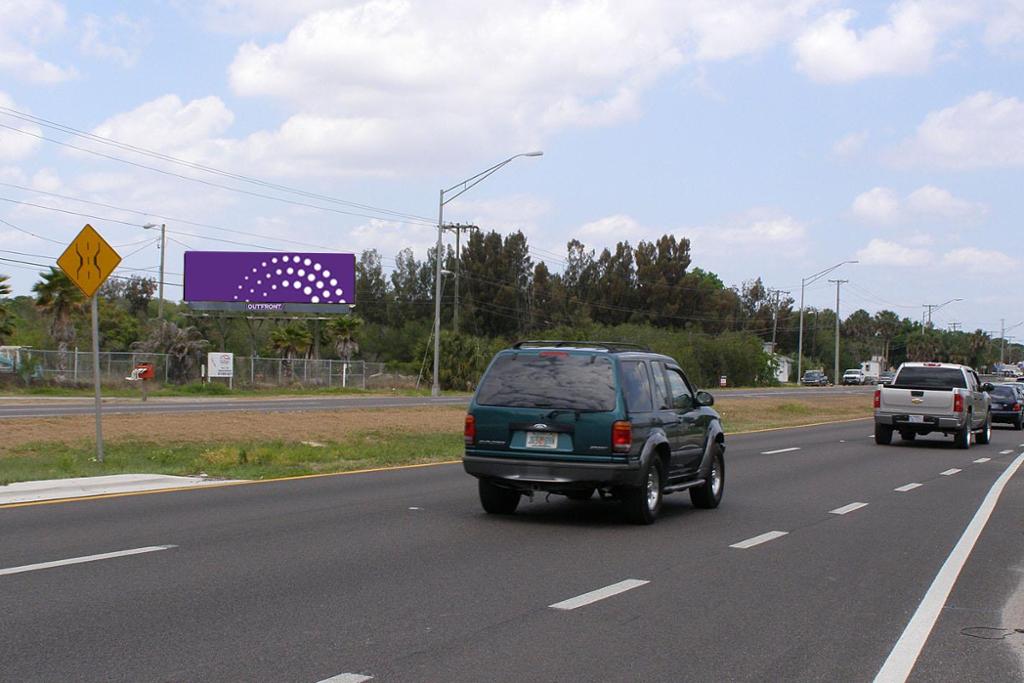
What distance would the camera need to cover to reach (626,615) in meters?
8.00

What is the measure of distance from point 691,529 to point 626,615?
190 inches

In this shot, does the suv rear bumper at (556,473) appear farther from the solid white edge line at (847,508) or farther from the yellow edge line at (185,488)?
the yellow edge line at (185,488)

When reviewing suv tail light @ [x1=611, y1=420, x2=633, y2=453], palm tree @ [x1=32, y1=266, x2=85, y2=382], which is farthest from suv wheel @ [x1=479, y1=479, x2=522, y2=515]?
palm tree @ [x1=32, y1=266, x2=85, y2=382]

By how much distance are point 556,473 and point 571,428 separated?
19.5 inches

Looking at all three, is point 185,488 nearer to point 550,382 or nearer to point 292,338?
point 550,382

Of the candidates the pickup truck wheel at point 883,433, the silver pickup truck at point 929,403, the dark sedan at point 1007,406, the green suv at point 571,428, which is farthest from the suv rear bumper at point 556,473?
the dark sedan at point 1007,406

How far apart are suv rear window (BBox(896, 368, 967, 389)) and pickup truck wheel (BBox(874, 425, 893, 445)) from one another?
1.21 m

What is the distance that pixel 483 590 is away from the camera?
28.8 feet

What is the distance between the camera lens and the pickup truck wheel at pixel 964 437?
1115 inches

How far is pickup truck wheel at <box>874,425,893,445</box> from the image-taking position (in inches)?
1137

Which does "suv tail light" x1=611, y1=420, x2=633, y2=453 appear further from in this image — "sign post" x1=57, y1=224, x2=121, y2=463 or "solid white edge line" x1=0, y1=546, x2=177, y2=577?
"sign post" x1=57, y1=224, x2=121, y2=463

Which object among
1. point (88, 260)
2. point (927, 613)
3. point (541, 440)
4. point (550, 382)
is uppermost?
point (88, 260)

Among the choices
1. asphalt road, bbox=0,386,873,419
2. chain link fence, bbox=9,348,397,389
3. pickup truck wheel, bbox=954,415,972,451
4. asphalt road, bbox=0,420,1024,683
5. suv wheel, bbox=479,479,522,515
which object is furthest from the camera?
chain link fence, bbox=9,348,397,389

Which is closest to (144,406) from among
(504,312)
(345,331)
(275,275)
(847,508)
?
(847,508)
